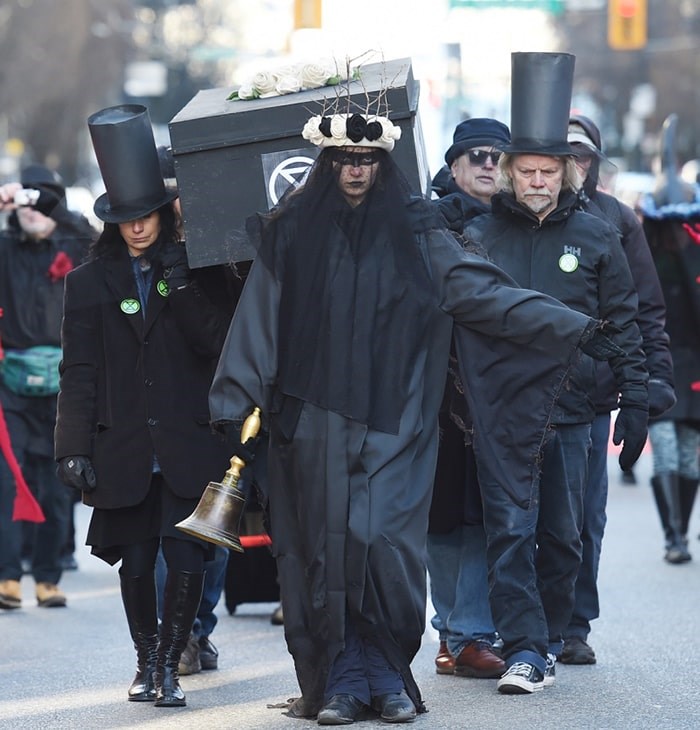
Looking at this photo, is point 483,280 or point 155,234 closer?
point 483,280

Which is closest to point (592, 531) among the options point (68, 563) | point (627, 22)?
point (68, 563)

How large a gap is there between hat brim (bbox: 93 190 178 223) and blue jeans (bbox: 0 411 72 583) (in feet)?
10.9

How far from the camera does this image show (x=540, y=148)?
7773 millimetres

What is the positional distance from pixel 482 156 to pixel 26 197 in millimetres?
3106

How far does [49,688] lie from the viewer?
797 cm

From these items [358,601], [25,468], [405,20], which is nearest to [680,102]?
[405,20]

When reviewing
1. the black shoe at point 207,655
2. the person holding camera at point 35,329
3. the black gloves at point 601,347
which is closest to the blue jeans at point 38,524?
the person holding camera at point 35,329

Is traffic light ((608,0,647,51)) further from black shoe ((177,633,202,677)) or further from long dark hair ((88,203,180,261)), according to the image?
long dark hair ((88,203,180,261))

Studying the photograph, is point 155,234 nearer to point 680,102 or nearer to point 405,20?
point 405,20

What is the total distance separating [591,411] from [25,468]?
4.25 meters

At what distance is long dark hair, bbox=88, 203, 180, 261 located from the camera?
777cm

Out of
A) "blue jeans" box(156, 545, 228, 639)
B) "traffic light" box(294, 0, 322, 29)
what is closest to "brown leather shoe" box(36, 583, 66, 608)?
"blue jeans" box(156, 545, 228, 639)

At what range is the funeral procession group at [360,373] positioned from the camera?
269 inches

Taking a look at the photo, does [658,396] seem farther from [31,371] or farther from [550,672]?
[31,371]
